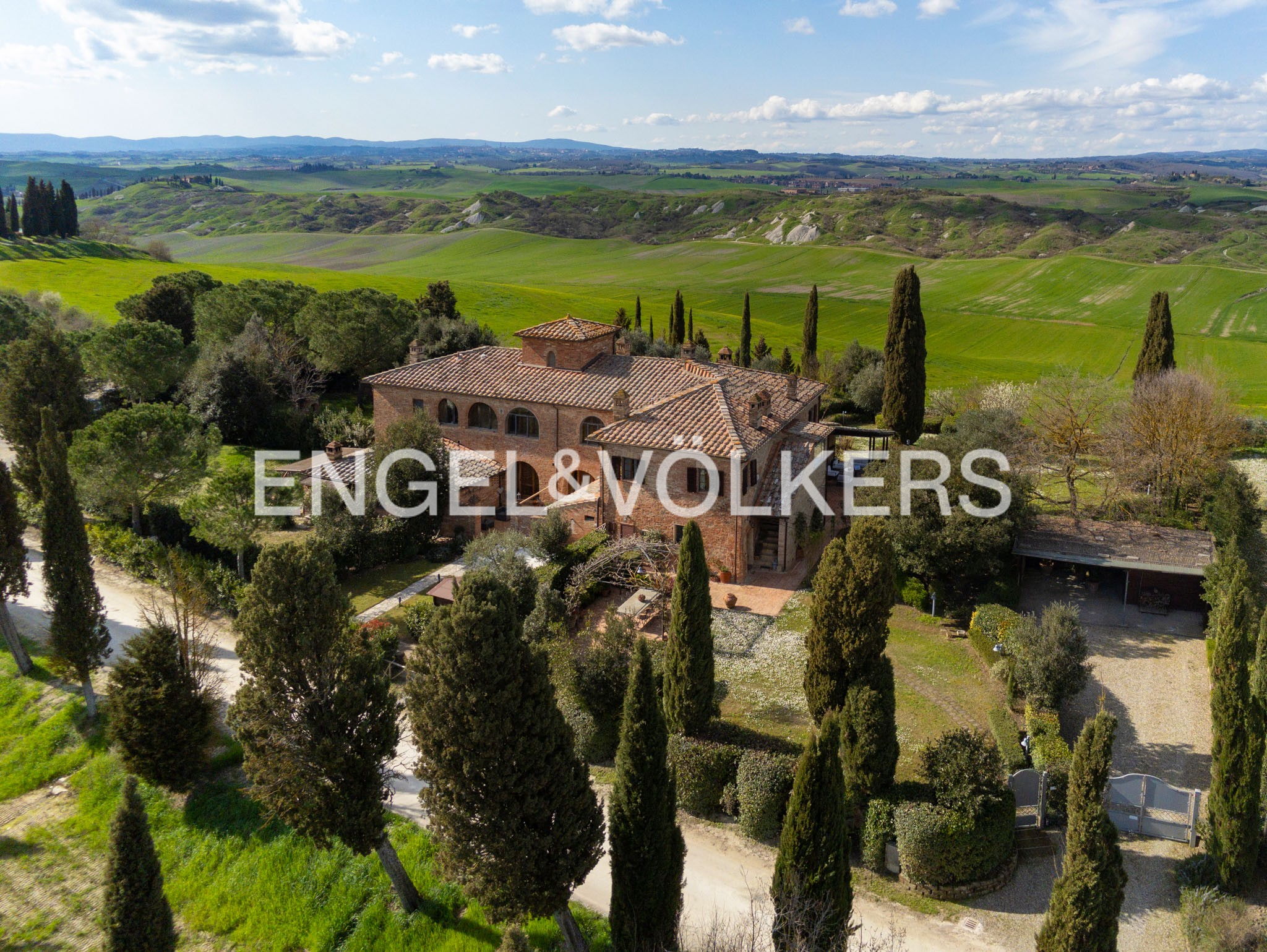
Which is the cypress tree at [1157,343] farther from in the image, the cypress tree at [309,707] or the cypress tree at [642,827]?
the cypress tree at [309,707]

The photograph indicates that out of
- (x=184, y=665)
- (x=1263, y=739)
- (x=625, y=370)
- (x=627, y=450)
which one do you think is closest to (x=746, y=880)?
(x=1263, y=739)

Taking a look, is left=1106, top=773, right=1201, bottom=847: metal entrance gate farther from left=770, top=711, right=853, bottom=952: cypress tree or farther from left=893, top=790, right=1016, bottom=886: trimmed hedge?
left=770, top=711, right=853, bottom=952: cypress tree

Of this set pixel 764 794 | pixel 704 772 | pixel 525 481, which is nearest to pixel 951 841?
pixel 764 794

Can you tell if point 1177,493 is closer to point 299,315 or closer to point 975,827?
point 975,827

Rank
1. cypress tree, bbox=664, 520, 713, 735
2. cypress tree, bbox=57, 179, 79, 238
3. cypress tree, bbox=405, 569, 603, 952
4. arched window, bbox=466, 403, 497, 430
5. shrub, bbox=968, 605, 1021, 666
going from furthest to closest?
cypress tree, bbox=57, 179, 79, 238 < arched window, bbox=466, 403, 497, 430 < shrub, bbox=968, 605, 1021, 666 < cypress tree, bbox=664, 520, 713, 735 < cypress tree, bbox=405, 569, 603, 952

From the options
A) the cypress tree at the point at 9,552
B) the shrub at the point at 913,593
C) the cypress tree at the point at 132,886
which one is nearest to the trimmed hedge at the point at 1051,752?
the shrub at the point at 913,593

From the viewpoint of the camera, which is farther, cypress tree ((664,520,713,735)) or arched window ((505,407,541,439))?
arched window ((505,407,541,439))

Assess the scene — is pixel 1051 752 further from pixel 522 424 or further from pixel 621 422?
pixel 522 424

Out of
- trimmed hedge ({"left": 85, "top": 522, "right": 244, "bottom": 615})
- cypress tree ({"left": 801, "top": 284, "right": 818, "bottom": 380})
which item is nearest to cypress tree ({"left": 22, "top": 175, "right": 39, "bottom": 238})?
trimmed hedge ({"left": 85, "top": 522, "right": 244, "bottom": 615})
